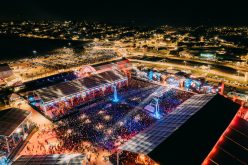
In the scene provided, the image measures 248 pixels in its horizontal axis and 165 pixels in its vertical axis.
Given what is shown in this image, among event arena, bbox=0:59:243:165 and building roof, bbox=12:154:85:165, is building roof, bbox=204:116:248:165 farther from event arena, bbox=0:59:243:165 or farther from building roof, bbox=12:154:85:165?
building roof, bbox=12:154:85:165

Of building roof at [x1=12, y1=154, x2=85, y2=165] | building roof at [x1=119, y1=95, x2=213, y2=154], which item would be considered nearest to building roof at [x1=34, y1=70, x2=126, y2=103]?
building roof at [x1=12, y1=154, x2=85, y2=165]

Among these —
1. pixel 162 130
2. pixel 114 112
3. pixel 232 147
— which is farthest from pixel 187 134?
pixel 114 112

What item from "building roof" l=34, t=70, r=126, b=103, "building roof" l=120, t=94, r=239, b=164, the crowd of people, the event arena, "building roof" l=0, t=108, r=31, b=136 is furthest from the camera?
"building roof" l=34, t=70, r=126, b=103

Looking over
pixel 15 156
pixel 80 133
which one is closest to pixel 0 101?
pixel 15 156

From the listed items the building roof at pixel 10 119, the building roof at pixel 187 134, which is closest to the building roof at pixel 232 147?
the building roof at pixel 187 134

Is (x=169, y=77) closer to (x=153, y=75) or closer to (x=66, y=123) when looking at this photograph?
(x=153, y=75)

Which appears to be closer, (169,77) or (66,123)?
(66,123)

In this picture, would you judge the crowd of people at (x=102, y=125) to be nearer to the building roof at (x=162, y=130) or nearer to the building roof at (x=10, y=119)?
the building roof at (x=10, y=119)
